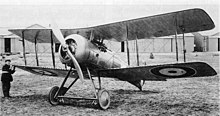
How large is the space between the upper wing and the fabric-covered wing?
899 millimetres

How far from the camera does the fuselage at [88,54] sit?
20.2 feet

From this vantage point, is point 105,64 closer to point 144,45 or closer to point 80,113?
point 80,113

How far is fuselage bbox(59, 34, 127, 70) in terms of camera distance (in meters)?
6.16

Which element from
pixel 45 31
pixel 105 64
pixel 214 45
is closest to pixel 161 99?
pixel 105 64

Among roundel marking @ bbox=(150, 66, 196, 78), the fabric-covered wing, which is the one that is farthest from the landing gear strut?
roundel marking @ bbox=(150, 66, 196, 78)

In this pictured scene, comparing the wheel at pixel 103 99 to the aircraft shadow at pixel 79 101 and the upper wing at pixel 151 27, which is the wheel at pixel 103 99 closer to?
the aircraft shadow at pixel 79 101

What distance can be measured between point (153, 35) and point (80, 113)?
3.28 metres

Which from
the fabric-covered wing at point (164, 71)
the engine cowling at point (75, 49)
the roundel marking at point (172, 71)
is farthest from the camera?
the engine cowling at point (75, 49)

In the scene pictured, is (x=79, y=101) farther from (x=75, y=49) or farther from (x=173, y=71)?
(x=173, y=71)

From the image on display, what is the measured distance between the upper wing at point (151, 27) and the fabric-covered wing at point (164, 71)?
90 centimetres

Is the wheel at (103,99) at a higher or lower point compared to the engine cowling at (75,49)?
lower

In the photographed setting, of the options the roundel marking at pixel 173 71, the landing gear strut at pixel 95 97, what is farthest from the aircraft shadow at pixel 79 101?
the roundel marking at pixel 173 71

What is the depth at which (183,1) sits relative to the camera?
6414 millimetres

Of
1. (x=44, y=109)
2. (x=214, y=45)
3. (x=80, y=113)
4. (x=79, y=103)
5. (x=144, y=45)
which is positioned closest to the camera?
(x=80, y=113)
